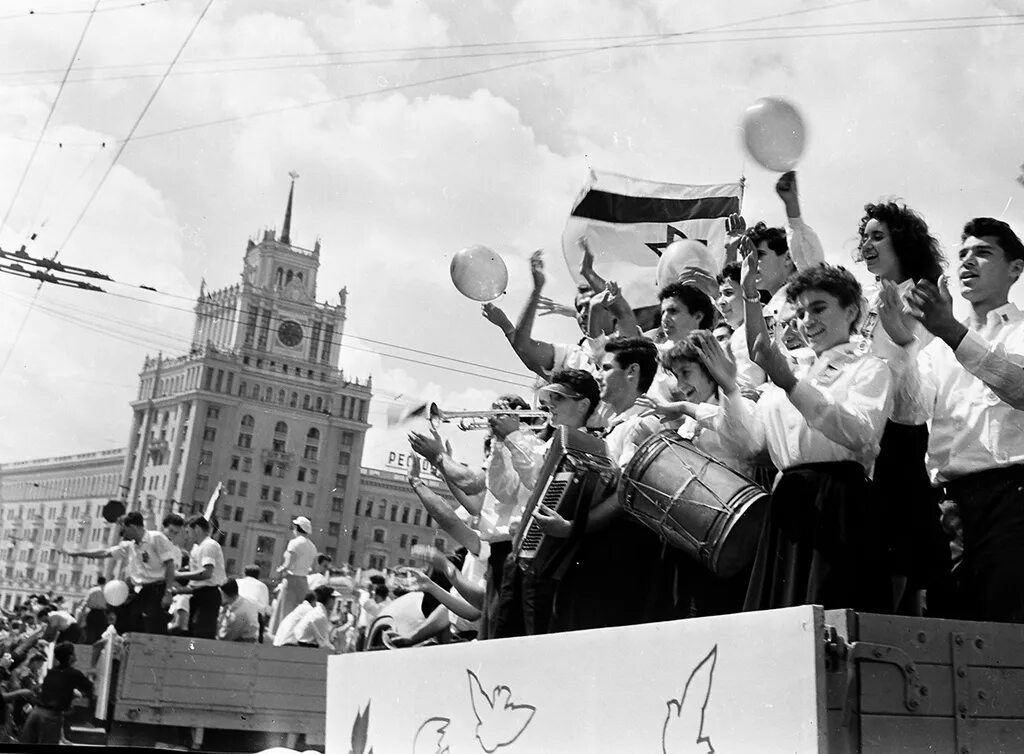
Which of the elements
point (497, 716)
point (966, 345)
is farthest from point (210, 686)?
point (966, 345)

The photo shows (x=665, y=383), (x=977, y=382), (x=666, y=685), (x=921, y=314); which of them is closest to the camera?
(x=666, y=685)

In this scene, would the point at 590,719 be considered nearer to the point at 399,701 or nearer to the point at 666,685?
the point at 666,685

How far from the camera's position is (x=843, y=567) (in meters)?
3.14

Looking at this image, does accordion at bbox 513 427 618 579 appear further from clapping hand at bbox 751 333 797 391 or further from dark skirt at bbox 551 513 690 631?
clapping hand at bbox 751 333 797 391

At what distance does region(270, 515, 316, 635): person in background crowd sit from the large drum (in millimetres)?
8413

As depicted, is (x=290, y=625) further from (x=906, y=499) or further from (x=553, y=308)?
(x=906, y=499)

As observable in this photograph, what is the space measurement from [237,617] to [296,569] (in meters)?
1.02

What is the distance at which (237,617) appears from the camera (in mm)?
11000

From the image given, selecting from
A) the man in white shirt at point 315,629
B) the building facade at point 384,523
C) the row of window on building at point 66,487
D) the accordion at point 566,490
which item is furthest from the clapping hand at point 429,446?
the building facade at point 384,523

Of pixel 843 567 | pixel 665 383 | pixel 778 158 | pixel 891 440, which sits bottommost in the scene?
pixel 843 567

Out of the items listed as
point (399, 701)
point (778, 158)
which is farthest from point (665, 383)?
point (399, 701)

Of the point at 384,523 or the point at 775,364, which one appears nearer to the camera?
the point at 775,364

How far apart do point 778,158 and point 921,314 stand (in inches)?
89.9

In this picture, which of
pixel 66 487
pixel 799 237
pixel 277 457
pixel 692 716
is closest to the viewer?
pixel 692 716
